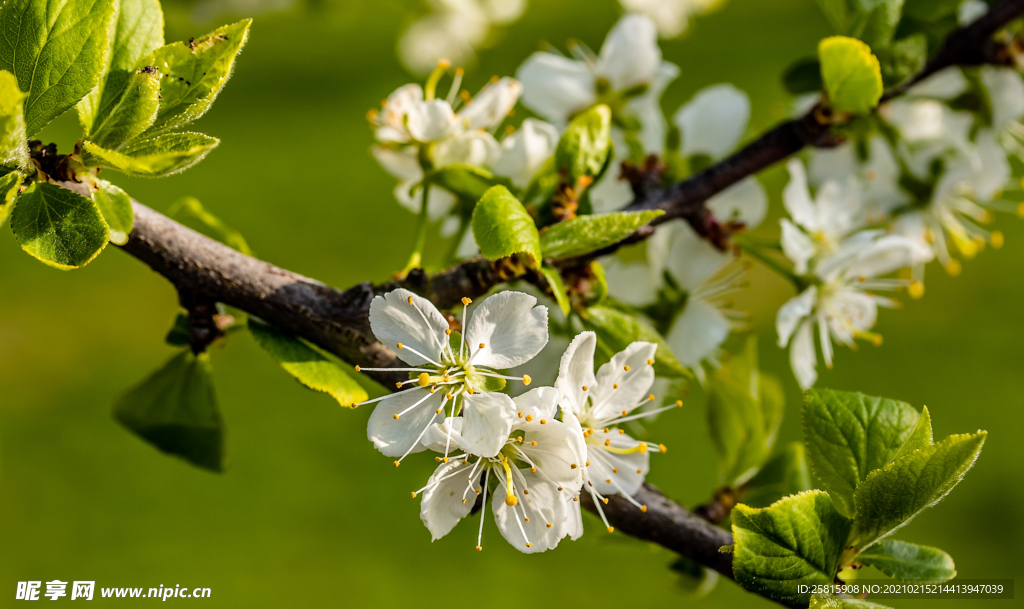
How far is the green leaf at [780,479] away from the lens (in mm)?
828

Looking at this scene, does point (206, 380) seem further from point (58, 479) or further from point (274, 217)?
point (274, 217)

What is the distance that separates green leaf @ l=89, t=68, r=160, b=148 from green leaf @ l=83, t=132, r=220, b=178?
0.05ft

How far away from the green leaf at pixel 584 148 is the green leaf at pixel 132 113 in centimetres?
34

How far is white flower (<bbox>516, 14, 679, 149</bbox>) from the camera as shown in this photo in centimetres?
93

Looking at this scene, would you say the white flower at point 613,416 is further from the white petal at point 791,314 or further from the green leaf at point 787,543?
the white petal at point 791,314

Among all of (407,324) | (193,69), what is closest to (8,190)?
(193,69)

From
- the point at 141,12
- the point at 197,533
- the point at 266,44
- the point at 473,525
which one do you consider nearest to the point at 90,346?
the point at 197,533

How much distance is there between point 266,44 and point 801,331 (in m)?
4.20

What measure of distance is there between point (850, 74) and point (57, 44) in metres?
0.68

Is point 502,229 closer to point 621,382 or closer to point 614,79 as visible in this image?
point 621,382

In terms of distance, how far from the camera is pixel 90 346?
3.11 meters

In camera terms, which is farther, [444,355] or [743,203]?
[743,203]

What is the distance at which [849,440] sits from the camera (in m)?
0.58

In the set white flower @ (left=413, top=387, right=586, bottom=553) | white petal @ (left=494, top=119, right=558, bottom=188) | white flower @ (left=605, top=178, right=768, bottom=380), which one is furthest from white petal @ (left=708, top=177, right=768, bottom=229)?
white flower @ (left=413, top=387, right=586, bottom=553)
